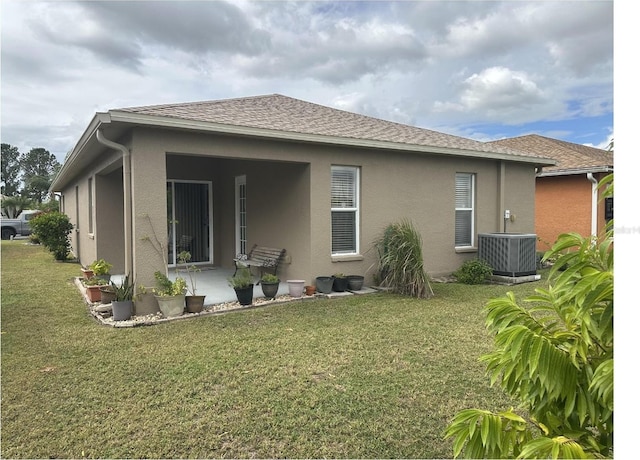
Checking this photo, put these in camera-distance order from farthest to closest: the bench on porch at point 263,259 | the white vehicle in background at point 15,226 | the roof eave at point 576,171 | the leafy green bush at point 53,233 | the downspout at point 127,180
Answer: the white vehicle in background at point 15,226
the leafy green bush at point 53,233
the roof eave at point 576,171
the bench on porch at point 263,259
the downspout at point 127,180

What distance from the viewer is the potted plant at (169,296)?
649cm

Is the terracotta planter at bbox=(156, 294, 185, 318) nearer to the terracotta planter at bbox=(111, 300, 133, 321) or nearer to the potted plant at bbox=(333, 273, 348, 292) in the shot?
the terracotta planter at bbox=(111, 300, 133, 321)

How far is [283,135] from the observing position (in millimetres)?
7527

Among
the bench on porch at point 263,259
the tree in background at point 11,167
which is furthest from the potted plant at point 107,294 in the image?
the tree in background at point 11,167

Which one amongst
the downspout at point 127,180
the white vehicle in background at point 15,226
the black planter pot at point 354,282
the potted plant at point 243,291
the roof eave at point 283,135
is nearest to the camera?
Answer: the roof eave at point 283,135

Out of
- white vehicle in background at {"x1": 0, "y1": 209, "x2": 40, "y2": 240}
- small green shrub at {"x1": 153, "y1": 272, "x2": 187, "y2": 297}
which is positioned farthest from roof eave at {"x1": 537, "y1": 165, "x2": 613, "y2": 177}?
white vehicle in background at {"x1": 0, "y1": 209, "x2": 40, "y2": 240}

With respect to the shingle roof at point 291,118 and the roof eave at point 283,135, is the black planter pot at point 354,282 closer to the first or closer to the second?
the roof eave at point 283,135

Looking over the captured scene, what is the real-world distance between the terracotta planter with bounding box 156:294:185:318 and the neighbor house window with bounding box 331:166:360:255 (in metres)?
3.23

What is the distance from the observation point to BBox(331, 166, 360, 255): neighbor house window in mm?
8602

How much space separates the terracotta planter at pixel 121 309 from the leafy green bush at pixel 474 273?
21.9ft

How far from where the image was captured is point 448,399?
3.63m

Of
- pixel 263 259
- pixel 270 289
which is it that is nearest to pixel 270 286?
pixel 270 289

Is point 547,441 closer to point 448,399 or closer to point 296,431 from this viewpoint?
point 296,431
